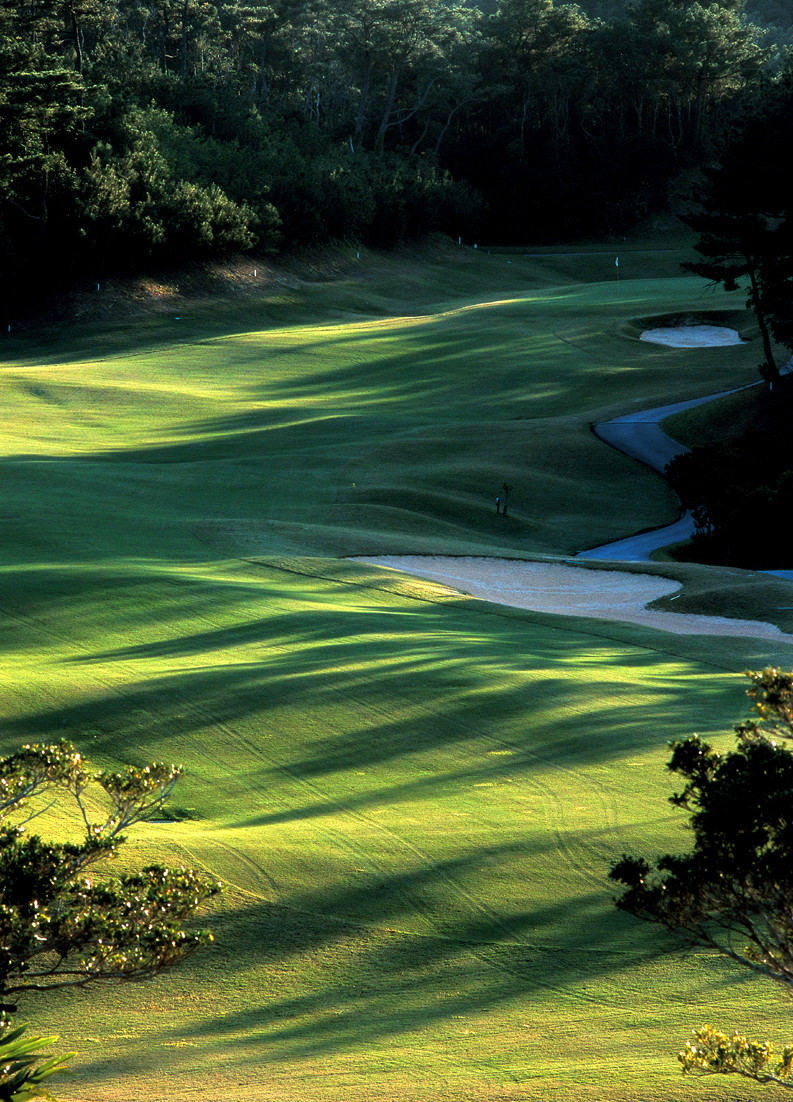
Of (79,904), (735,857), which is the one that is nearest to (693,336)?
(735,857)

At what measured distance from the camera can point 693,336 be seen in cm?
6200

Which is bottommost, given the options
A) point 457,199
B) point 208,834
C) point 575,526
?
point 575,526

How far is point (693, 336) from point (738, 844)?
59.7m

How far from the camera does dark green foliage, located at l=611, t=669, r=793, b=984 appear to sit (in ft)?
18.2

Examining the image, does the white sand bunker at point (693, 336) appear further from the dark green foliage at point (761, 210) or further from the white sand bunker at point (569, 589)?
the white sand bunker at point (569, 589)

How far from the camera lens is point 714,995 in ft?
26.6

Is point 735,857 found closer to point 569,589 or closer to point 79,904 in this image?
point 79,904

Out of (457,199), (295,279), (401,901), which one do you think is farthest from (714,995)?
(457,199)

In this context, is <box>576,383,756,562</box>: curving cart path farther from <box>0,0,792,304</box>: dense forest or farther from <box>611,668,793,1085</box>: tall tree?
<box>0,0,792,304</box>: dense forest

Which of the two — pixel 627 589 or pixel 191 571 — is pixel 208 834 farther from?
pixel 627 589

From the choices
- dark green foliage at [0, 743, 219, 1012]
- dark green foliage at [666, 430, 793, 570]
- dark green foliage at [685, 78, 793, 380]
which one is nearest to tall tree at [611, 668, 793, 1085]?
dark green foliage at [0, 743, 219, 1012]

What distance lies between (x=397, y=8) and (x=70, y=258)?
51.0 meters

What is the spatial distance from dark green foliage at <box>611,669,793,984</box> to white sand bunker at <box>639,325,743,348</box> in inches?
2213

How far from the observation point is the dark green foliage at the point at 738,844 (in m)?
5.54
